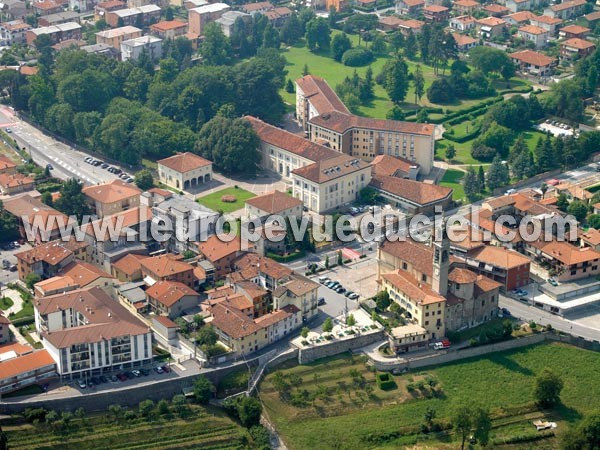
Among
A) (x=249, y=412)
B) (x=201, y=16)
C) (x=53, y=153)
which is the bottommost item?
(x=249, y=412)

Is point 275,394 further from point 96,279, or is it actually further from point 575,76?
point 575,76

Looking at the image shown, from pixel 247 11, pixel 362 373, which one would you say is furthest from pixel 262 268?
pixel 247 11

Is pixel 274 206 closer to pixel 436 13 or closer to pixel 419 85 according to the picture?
pixel 419 85

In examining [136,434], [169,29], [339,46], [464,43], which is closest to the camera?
[136,434]

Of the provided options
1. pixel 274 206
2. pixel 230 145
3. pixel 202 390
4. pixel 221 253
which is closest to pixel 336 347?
pixel 202 390

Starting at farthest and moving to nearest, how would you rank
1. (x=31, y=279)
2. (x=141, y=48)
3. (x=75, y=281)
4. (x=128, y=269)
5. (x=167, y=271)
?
(x=141, y=48) < (x=128, y=269) < (x=167, y=271) < (x=31, y=279) < (x=75, y=281)

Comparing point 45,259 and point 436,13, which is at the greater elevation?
point 436,13

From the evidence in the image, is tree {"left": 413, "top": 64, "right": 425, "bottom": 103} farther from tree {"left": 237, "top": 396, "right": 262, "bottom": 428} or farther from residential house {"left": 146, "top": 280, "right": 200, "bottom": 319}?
tree {"left": 237, "top": 396, "right": 262, "bottom": 428}

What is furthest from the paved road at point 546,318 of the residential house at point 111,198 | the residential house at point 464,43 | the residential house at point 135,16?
the residential house at point 135,16
